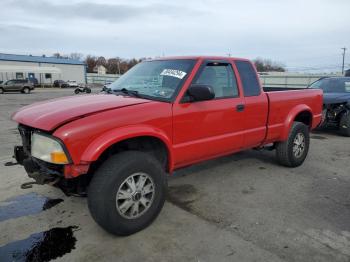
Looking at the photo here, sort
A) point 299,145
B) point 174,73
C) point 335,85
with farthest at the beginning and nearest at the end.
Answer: point 335,85, point 299,145, point 174,73

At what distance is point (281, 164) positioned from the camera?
5648 mm

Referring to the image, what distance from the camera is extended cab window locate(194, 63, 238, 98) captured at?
13.5ft

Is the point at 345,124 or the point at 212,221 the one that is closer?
the point at 212,221

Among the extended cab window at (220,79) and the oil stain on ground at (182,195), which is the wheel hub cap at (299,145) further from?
the oil stain on ground at (182,195)

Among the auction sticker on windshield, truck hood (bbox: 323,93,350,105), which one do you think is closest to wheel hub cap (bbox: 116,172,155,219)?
the auction sticker on windshield

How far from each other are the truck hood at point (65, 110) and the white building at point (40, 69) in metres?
55.4

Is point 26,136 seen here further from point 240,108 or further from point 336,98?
point 336,98

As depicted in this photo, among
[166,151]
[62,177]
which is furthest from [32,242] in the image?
[166,151]

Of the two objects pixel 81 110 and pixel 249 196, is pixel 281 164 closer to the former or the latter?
pixel 249 196

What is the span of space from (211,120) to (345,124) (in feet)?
19.4

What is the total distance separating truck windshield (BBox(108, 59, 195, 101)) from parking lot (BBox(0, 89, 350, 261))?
142cm

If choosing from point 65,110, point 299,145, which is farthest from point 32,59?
point 65,110

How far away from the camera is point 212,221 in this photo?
3598 mm

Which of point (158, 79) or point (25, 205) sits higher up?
point (158, 79)
